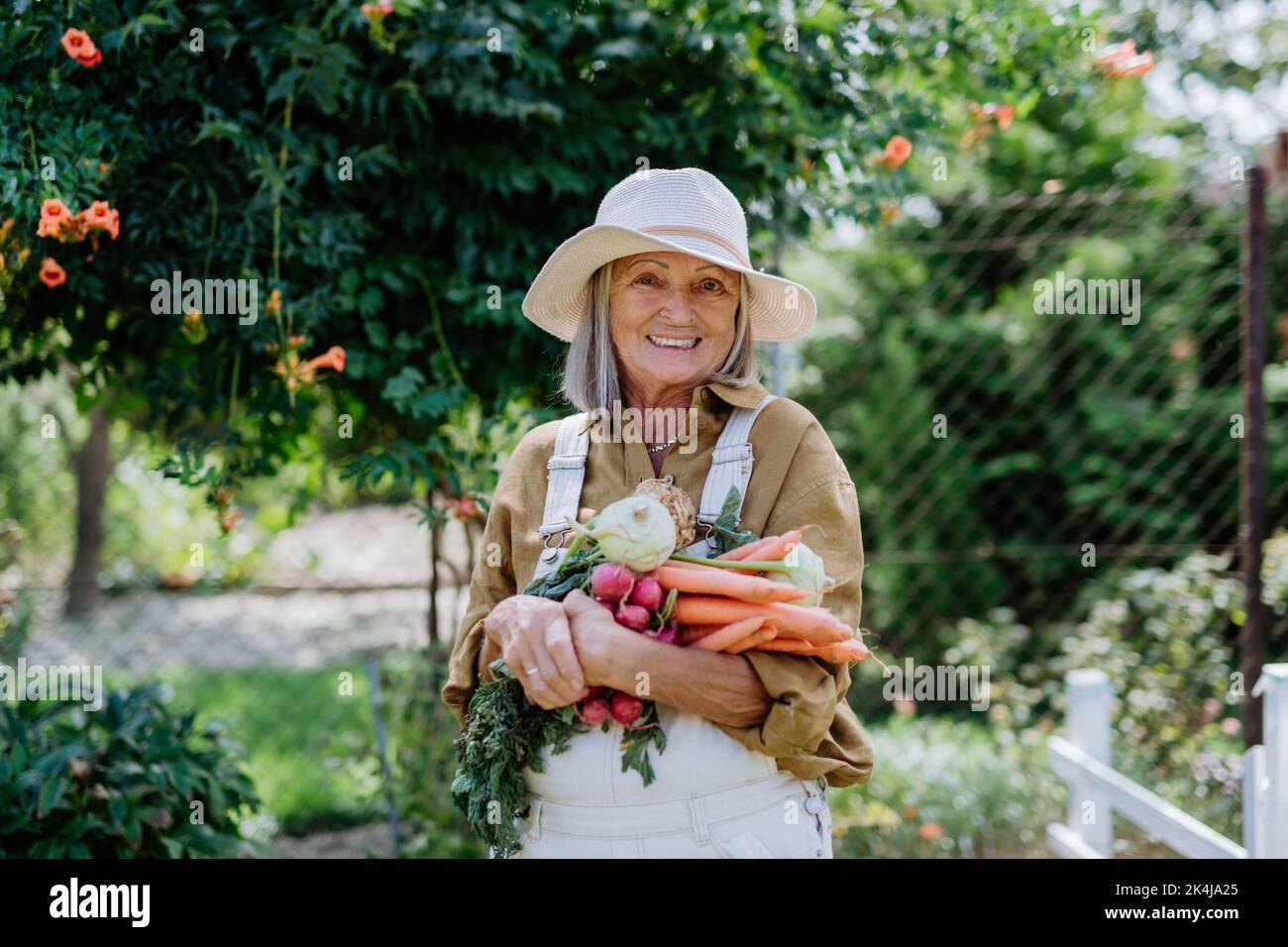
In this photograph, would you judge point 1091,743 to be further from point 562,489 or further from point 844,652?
point 562,489

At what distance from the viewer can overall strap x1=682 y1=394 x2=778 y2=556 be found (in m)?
1.91

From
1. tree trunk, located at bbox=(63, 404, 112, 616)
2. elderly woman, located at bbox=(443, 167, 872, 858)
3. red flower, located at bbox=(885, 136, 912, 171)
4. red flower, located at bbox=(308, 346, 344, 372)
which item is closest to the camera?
elderly woman, located at bbox=(443, 167, 872, 858)

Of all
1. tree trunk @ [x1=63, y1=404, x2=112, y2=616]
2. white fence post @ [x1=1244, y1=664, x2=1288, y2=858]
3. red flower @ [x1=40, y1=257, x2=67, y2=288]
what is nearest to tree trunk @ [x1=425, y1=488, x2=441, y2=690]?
red flower @ [x1=40, y1=257, x2=67, y2=288]

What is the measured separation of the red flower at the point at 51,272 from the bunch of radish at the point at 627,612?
1822mm

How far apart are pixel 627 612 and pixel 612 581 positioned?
0.05 m

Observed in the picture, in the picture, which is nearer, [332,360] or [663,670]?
[663,670]

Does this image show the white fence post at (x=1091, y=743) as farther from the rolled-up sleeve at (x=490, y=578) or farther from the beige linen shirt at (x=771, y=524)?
the rolled-up sleeve at (x=490, y=578)

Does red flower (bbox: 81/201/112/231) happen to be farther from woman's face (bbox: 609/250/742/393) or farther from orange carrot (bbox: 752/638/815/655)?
orange carrot (bbox: 752/638/815/655)

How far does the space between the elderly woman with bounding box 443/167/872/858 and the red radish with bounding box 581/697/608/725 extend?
0.13ft

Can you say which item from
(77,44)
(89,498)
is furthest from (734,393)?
(89,498)

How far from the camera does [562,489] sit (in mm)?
2031

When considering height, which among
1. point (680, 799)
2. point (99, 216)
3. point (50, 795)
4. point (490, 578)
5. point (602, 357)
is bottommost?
point (50, 795)

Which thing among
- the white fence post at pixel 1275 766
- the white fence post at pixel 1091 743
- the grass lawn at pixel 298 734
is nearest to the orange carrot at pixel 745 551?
the white fence post at pixel 1275 766
